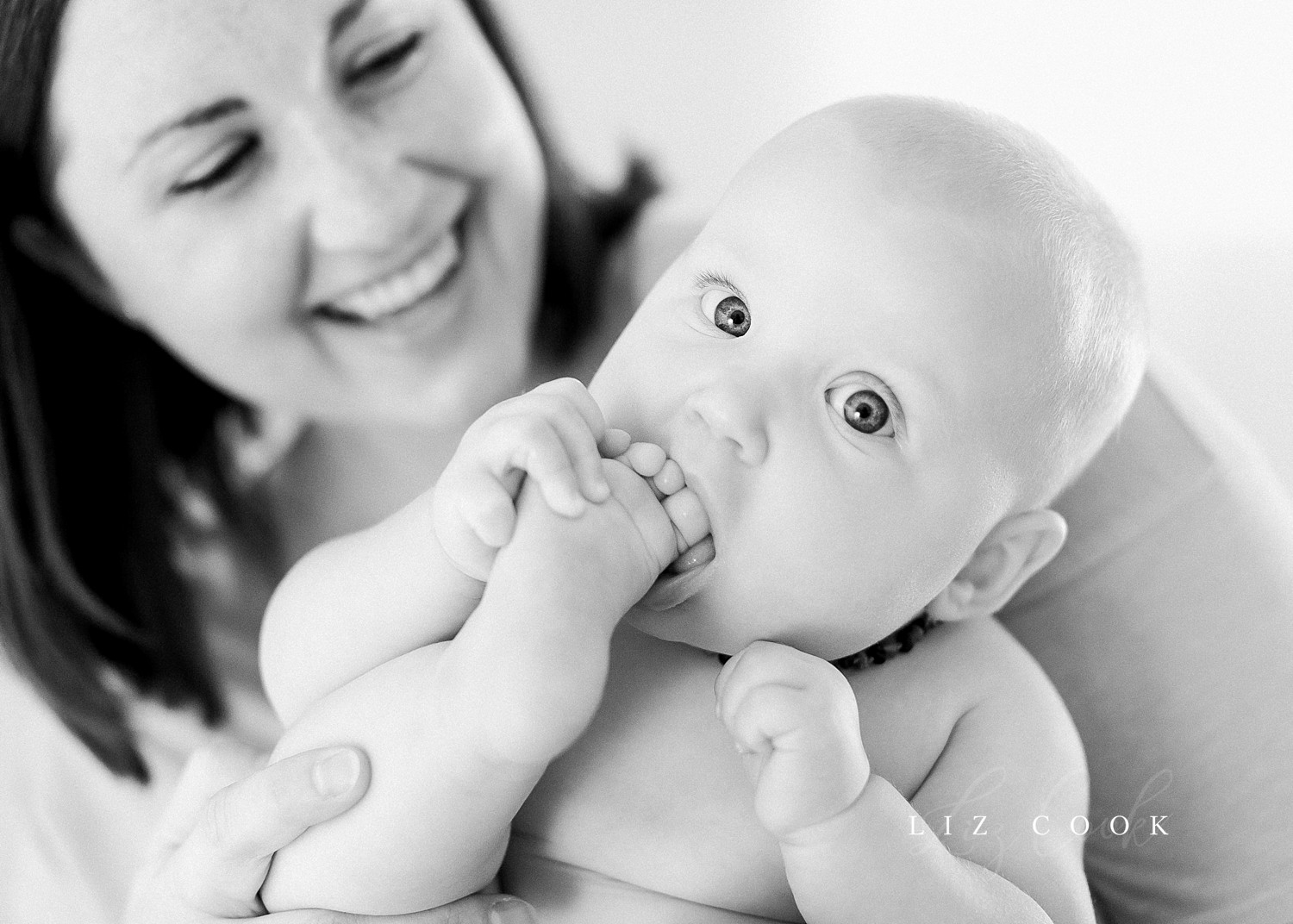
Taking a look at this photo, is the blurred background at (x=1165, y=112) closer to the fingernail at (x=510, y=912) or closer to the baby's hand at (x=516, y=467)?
the baby's hand at (x=516, y=467)

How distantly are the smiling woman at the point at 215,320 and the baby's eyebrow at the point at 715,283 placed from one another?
1.51 ft

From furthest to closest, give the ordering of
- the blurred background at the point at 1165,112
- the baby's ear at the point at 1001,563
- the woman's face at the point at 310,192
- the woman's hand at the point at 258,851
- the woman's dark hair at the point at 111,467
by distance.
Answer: the blurred background at the point at 1165,112 → the woman's dark hair at the point at 111,467 → the woman's face at the point at 310,192 → the baby's ear at the point at 1001,563 → the woman's hand at the point at 258,851

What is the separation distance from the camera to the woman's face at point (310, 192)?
42.4 inches

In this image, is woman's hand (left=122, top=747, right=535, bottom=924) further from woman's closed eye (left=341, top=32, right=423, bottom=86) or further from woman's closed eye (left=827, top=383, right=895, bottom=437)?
woman's closed eye (left=341, top=32, right=423, bottom=86)

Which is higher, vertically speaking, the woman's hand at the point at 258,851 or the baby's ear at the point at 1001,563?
the baby's ear at the point at 1001,563

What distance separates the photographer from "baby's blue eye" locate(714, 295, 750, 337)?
0.84m

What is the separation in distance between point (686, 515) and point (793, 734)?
0.16 m

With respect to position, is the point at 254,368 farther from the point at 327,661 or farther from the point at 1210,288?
the point at 1210,288

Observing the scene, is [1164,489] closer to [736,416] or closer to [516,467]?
[736,416]

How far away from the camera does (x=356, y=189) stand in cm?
117

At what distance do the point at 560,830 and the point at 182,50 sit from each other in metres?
0.77

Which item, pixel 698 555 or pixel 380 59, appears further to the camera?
pixel 380 59

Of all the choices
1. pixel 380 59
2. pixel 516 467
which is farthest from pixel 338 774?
pixel 380 59

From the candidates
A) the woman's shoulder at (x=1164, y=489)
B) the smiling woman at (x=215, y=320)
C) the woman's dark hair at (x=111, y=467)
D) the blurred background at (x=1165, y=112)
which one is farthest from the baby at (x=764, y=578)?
the blurred background at (x=1165, y=112)
